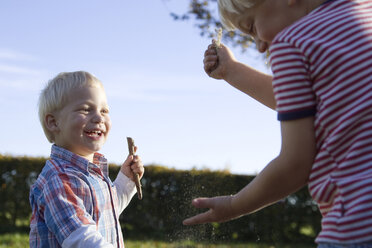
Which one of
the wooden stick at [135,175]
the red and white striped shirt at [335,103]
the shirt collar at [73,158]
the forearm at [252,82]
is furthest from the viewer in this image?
the wooden stick at [135,175]

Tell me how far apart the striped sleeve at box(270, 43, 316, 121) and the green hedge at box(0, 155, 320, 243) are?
825 centimetres

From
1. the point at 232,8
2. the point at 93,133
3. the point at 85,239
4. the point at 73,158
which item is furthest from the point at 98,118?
the point at 232,8

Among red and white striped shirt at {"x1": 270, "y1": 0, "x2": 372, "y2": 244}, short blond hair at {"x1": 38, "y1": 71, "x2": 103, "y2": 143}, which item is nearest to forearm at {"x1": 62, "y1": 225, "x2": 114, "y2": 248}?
short blond hair at {"x1": 38, "y1": 71, "x2": 103, "y2": 143}

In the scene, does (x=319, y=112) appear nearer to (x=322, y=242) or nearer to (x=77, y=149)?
(x=322, y=242)

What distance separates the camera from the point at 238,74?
2.45 metres

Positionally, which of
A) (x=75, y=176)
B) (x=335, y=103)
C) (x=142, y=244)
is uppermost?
(x=335, y=103)

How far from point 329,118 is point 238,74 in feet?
3.17

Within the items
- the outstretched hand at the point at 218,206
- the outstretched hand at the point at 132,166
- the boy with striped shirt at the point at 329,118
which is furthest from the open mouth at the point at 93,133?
the boy with striped shirt at the point at 329,118

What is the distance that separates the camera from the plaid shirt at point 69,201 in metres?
2.62

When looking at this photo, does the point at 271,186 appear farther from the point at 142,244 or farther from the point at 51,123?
the point at 142,244

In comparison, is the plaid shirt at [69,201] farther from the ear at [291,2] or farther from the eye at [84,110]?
the ear at [291,2]

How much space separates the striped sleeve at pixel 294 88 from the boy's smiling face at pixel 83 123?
1.59m

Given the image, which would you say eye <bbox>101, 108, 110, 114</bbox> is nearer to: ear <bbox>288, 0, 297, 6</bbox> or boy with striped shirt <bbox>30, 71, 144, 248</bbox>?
boy with striped shirt <bbox>30, 71, 144, 248</bbox>

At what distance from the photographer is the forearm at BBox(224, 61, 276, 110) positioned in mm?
2311
